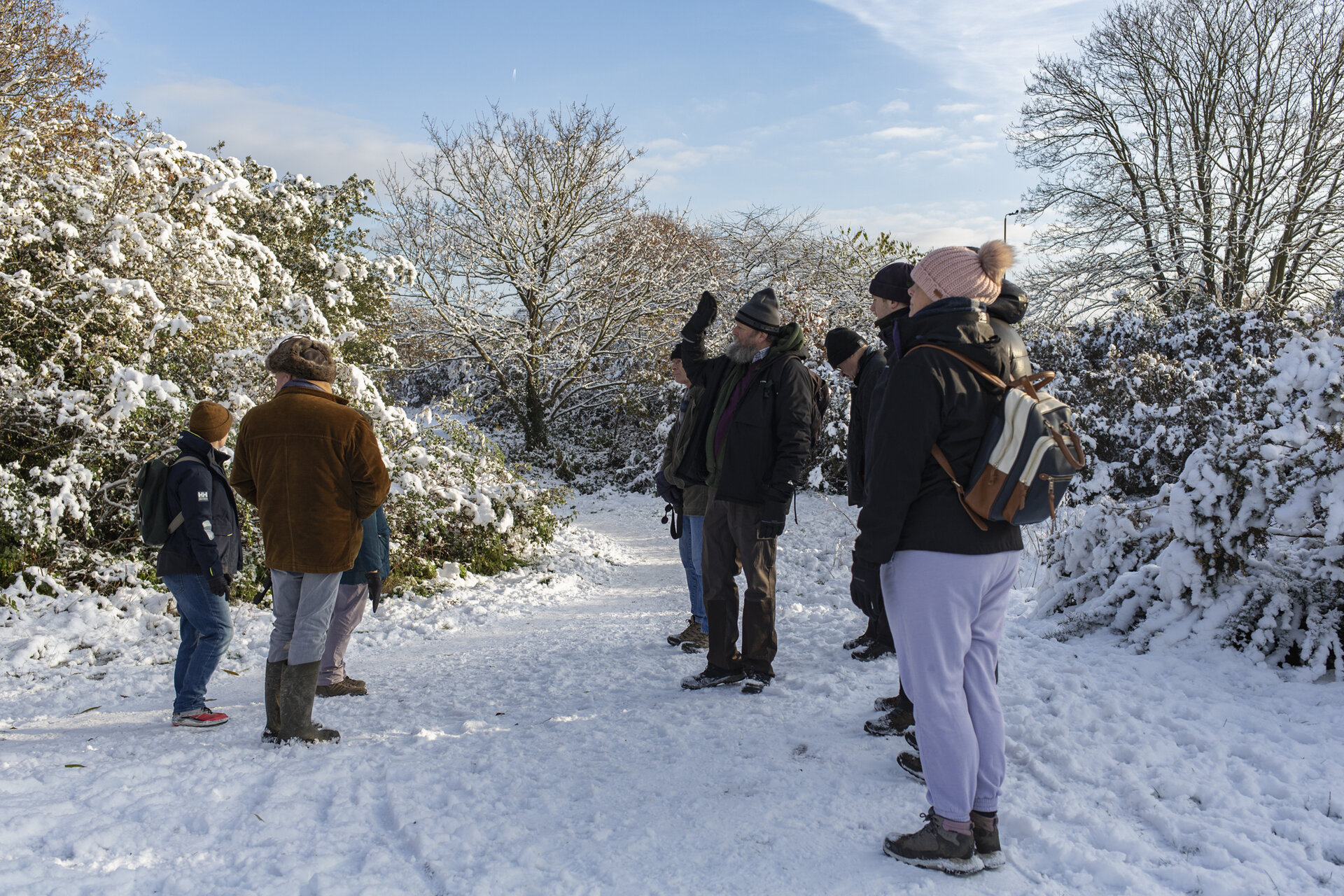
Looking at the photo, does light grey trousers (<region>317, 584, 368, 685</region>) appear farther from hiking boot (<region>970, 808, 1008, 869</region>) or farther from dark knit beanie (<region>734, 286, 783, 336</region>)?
hiking boot (<region>970, 808, 1008, 869</region>)

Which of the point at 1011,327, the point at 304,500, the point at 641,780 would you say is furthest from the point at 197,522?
the point at 1011,327

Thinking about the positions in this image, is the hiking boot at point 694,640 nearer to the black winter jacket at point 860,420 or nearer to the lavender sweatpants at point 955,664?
the black winter jacket at point 860,420

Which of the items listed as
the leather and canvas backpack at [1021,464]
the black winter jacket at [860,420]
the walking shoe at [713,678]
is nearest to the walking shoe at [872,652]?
the walking shoe at [713,678]

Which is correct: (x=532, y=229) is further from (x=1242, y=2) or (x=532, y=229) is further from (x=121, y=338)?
(x=1242, y=2)

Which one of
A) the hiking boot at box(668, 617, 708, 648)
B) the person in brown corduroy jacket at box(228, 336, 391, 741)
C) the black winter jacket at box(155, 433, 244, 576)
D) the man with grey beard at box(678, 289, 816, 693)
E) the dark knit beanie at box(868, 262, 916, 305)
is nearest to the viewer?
the person in brown corduroy jacket at box(228, 336, 391, 741)

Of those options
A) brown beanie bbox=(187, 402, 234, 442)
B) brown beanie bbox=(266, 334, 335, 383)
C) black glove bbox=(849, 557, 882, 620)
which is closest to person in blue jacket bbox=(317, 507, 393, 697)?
brown beanie bbox=(187, 402, 234, 442)

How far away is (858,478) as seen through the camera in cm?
392

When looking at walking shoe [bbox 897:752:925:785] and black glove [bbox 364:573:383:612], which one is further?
black glove [bbox 364:573:383:612]

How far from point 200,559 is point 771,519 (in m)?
2.87

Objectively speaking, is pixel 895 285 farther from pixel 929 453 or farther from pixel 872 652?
pixel 872 652

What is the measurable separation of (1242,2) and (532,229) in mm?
15781

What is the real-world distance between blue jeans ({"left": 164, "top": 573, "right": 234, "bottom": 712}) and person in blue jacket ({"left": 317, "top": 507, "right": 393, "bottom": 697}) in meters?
0.57

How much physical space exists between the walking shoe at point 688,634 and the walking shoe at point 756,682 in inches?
44.2

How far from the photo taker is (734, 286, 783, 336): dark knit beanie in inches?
168
